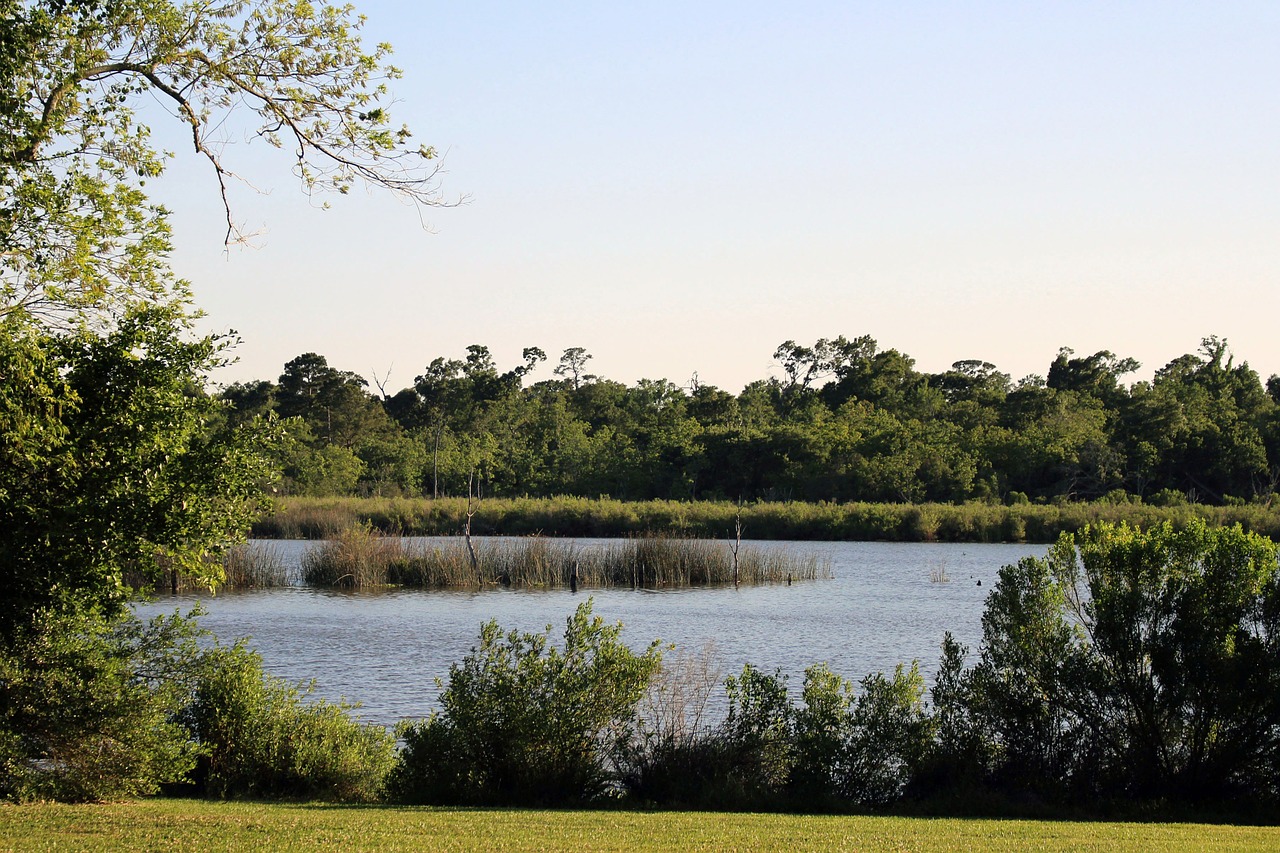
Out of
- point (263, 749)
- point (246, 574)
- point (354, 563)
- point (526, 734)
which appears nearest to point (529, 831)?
point (526, 734)

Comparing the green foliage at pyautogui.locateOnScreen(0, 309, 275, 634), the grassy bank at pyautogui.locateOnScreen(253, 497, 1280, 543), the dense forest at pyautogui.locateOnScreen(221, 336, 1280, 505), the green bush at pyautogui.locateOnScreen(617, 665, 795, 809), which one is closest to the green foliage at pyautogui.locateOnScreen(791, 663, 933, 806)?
the green bush at pyautogui.locateOnScreen(617, 665, 795, 809)

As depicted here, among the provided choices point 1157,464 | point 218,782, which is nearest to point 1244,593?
point 218,782

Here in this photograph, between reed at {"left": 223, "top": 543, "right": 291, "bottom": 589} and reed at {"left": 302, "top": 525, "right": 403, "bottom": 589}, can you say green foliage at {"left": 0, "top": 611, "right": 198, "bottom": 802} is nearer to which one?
reed at {"left": 223, "top": 543, "right": 291, "bottom": 589}

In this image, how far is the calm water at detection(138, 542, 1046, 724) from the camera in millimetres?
19625

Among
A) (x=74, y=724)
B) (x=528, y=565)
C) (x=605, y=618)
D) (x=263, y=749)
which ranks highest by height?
(x=74, y=724)

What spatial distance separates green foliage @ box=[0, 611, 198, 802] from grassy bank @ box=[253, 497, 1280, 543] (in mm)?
40302

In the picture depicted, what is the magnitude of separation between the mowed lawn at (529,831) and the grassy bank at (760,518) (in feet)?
134

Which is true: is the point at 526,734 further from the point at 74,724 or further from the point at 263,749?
the point at 74,724

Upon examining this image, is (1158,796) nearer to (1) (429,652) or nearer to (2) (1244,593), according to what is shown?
(2) (1244,593)

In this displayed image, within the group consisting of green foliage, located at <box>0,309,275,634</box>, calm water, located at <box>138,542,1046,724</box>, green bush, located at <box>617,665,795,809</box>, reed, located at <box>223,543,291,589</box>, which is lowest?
calm water, located at <box>138,542,1046,724</box>

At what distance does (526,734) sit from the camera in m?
11.5

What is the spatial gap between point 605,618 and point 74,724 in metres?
18.2

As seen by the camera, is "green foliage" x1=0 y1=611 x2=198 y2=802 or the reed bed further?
the reed bed

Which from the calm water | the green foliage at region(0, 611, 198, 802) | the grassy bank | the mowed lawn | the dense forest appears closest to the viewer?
the mowed lawn
